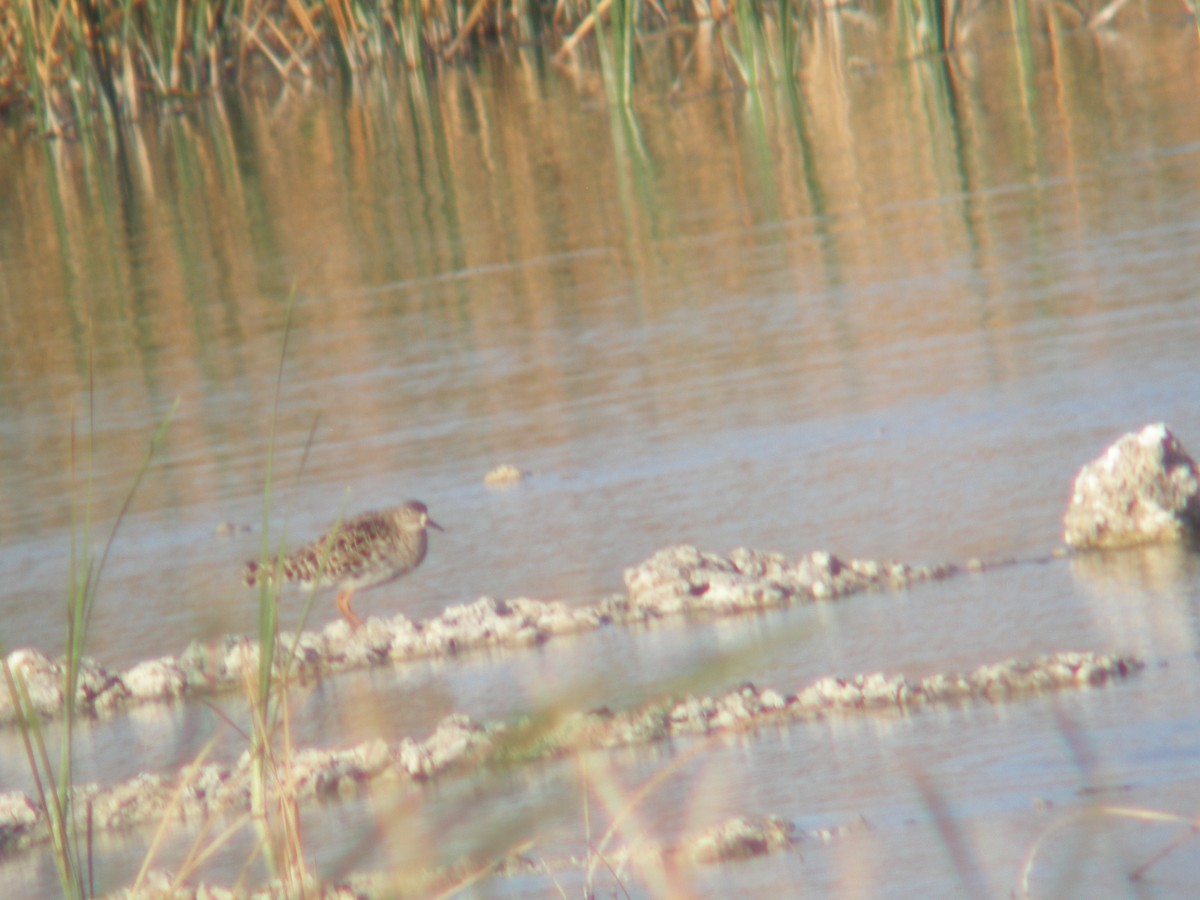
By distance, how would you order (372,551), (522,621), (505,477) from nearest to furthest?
(522,621)
(372,551)
(505,477)

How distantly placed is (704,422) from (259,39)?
717 inches

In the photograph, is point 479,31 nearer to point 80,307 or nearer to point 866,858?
point 80,307

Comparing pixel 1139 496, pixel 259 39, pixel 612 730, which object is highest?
pixel 259 39

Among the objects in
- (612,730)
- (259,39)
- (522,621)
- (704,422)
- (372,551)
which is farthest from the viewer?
(259,39)

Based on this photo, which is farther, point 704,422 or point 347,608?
point 704,422

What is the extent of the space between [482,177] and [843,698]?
980 cm

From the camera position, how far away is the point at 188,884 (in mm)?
3354

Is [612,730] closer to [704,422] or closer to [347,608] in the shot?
[347,608]

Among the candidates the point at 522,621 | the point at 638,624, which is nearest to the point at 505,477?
the point at 522,621

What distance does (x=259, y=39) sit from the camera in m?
23.4

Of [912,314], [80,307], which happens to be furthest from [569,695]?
[80,307]

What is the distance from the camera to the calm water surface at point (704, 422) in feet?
10.8

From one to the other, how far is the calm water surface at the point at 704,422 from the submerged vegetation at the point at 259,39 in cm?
648

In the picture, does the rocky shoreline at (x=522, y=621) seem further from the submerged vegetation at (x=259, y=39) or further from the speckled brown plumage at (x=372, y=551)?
the submerged vegetation at (x=259, y=39)
